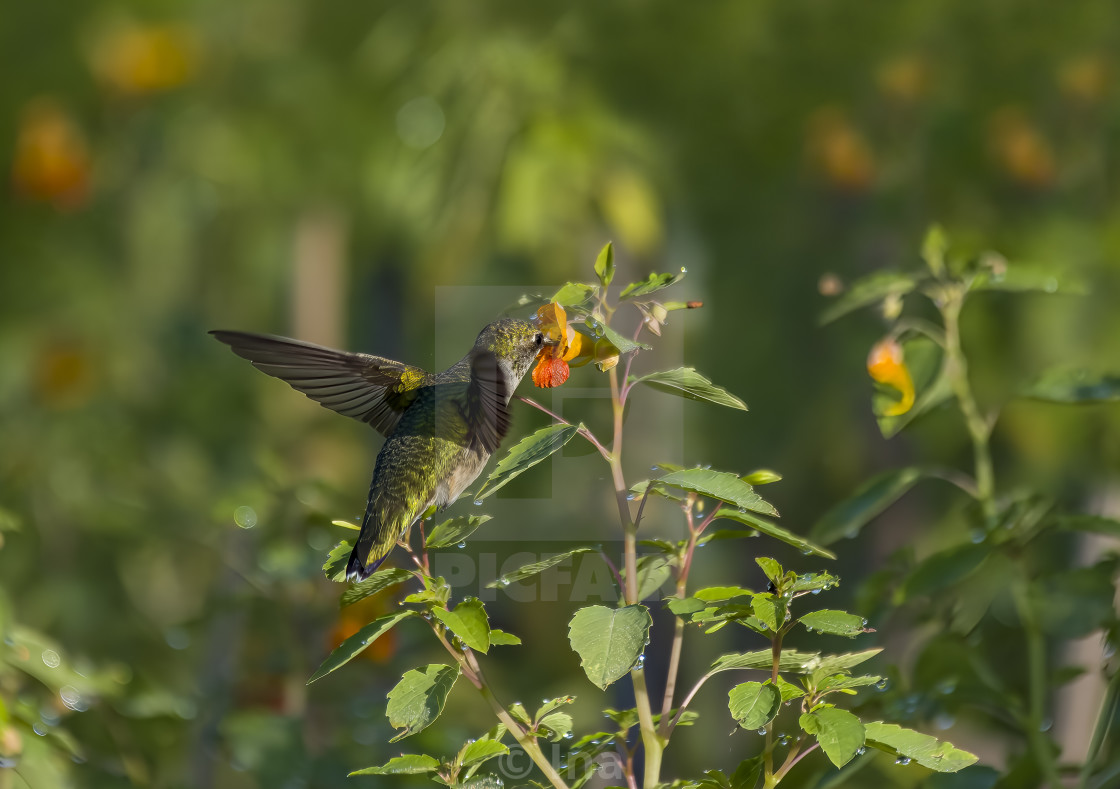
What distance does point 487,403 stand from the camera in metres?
0.56

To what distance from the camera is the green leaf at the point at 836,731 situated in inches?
17.5

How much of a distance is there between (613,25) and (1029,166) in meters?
0.77

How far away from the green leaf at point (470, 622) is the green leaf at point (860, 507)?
13.9 inches

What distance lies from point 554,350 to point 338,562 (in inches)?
6.5

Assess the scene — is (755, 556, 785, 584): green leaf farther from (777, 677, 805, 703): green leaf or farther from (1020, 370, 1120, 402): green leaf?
(1020, 370, 1120, 402): green leaf

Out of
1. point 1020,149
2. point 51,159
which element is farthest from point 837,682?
point 51,159

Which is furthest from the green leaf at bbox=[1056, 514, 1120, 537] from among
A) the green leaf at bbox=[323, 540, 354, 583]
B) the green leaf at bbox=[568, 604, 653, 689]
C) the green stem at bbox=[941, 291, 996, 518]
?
the green leaf at bbox=[323, 540, 354, 583]

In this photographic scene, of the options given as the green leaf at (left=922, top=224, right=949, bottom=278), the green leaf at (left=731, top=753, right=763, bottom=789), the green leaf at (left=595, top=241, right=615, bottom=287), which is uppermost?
the green leaf at (left=595, top=241, right=615, bottom=287)

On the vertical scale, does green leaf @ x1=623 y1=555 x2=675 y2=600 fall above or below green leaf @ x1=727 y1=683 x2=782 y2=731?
above

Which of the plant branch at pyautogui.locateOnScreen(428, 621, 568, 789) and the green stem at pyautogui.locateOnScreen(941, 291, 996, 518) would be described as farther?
the green stem at pyautogui.locateOnScreen(941, 291, 996, 518)

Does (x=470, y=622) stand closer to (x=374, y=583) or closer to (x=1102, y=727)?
(x=374, y=583)

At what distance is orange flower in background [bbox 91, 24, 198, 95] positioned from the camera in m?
2.03

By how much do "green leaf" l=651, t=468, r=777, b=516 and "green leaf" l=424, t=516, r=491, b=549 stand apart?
95 mm

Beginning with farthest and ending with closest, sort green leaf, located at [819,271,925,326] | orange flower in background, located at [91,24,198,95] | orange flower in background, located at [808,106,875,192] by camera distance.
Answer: orange flower in background, located at [91,24,198,95] < orange flower in background, located at [808,106,875,192] < green leaf, located at [819,271,925,326]
